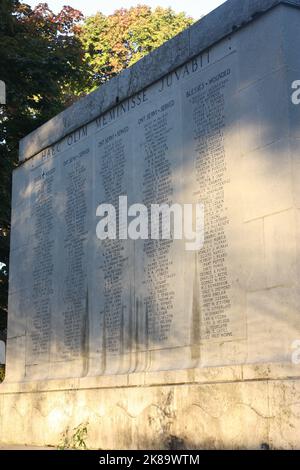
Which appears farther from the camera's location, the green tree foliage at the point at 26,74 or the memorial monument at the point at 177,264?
the green tree foliage at the point at 26,74

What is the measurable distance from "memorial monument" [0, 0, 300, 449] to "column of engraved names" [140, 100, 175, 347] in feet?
0.08

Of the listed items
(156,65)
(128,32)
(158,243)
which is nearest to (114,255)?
(158,243)

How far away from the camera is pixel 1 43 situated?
19.2 meters

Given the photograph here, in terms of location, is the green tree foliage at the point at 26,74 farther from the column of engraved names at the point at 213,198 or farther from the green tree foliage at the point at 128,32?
the green tree foliage at the point at 128,32

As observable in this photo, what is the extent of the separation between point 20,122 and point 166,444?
12.6 m

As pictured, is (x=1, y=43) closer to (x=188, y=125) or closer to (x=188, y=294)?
(x=188, y=125)

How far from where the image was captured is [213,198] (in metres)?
9.01

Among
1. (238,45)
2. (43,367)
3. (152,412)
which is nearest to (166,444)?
(152,412)

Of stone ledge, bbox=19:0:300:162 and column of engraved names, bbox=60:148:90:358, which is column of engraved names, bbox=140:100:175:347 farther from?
column of engraved names, bbox=60:148:90:358

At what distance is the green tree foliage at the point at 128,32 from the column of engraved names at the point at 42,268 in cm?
2330

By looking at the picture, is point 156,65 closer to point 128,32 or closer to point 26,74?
point 26,74

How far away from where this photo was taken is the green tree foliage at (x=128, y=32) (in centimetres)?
3625

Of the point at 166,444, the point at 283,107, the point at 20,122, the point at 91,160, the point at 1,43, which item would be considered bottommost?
the point at 166,444

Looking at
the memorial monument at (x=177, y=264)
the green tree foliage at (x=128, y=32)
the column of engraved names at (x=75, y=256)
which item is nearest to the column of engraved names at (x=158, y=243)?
the memorial monument at (x=177, y=264)
